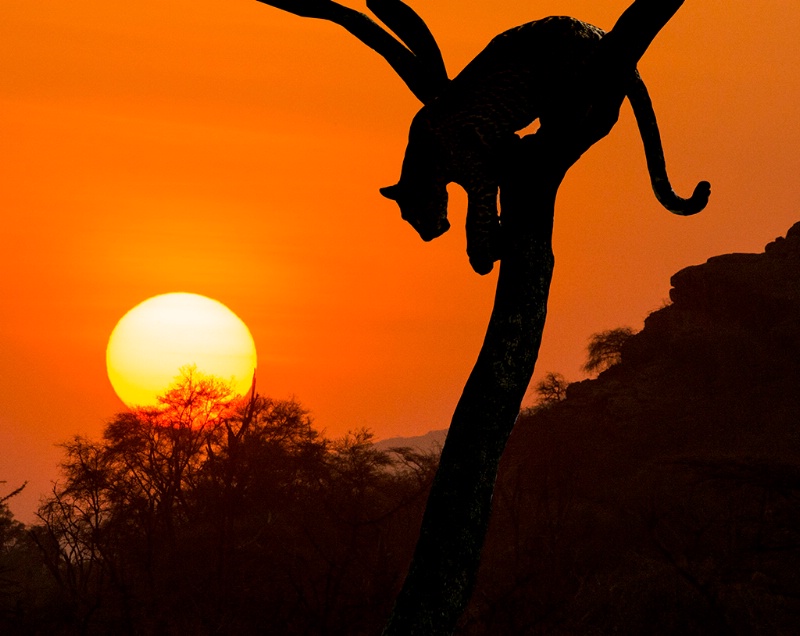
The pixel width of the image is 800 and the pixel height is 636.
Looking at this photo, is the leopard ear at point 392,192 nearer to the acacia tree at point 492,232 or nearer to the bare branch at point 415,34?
the acacia tree at point 492,232

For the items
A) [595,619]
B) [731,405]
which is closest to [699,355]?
[731,405]

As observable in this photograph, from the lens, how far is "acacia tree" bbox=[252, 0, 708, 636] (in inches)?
150

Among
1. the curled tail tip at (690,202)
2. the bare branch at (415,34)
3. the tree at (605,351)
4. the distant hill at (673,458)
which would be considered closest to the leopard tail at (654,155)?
the curled tail tip at (690,202)

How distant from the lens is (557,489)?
A: 33.2 meters

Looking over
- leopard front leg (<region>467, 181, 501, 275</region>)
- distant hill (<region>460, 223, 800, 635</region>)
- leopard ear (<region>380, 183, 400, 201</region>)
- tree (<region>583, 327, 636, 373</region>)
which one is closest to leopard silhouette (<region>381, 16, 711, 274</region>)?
leopard front leg (<region>467, 181, 501, 275</region>)

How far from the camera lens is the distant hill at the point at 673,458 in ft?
71.6

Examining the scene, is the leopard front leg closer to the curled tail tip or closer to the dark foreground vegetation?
the curled tail tip

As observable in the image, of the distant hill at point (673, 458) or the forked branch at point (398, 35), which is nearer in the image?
the forked branch at point (398, 35)

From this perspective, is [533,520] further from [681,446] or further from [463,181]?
[463,181]

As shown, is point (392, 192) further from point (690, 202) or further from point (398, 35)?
point (690, 202)

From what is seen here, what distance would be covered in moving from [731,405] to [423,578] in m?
35.1

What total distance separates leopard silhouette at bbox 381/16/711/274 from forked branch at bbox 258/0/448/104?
23 cm

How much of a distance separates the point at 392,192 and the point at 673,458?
2795cm

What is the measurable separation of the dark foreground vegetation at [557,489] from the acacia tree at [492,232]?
16163 mm
